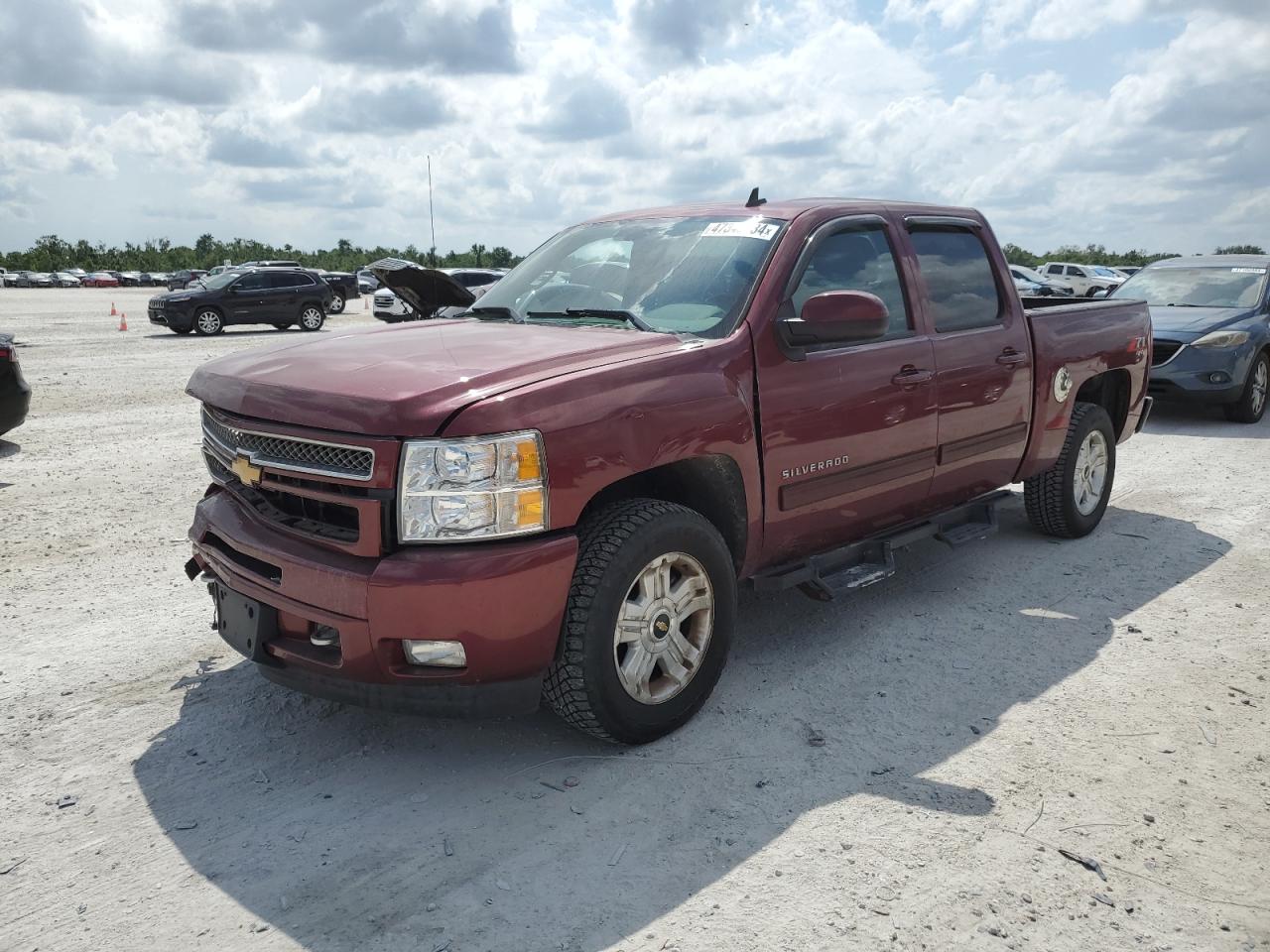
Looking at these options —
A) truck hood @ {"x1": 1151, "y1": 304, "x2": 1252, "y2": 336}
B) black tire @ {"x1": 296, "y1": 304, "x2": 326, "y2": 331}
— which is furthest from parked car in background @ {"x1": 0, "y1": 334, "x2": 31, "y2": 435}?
black tire @ {"x1": 296, "y1": 304, "x2": 326, "y2": 331}

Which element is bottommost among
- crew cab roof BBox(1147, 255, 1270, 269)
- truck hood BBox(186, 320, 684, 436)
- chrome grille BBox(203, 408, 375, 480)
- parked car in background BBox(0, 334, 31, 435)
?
parked car in background BBox(0, 334, 31, 435)

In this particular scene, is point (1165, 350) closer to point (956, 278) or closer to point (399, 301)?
point (956, 278)

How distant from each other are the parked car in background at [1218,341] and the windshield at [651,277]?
738 cm

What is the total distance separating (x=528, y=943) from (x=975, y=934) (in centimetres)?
114

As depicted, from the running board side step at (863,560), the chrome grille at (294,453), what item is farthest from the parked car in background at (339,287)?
the chrome grille at (294,453)

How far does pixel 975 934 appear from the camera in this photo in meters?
2.59

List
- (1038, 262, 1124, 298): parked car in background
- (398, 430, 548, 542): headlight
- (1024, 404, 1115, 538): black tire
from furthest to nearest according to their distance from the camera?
(1038, 262, 1124, 298): parked car in background < (1024, 404, 1115, 538): black tire < (398, 430, 548, 542): headlight

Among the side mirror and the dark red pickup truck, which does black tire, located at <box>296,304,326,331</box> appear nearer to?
the dark red pickup truck

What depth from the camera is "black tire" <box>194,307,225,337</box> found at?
78.4 ft

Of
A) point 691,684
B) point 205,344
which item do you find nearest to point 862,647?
point 691,684

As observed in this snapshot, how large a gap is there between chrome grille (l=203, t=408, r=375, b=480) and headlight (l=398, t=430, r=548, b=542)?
0.50 feet

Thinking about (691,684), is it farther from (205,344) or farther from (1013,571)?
(205,344)

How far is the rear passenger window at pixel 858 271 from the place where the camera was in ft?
13.8

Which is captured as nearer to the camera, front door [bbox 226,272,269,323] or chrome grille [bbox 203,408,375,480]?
chrome grille [bbox 203,408,375,480]
